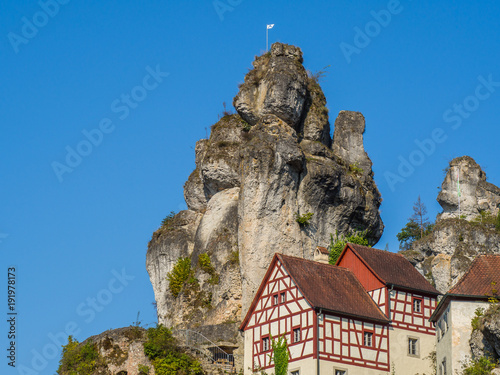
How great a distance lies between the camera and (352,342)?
5031 centimetres

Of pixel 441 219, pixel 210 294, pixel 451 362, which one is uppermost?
pixel 441 219

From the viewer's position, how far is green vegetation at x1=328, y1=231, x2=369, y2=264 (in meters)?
59.8

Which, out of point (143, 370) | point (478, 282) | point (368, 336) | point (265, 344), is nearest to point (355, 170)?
point (368, 336)

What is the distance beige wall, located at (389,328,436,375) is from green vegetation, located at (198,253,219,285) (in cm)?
1532

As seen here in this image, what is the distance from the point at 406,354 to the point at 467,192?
31.9m

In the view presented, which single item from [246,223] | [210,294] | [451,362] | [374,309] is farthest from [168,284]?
[451,362]

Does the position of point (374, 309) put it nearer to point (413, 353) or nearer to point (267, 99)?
point (413, 353)

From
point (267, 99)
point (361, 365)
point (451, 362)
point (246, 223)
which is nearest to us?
point (451, 362)

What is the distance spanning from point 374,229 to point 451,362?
23.6 metres

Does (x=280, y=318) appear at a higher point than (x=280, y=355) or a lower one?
higher

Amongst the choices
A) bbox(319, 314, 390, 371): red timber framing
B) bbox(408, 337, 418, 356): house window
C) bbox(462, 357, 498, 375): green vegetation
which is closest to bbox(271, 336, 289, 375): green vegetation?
bbox(319, 314, 390, 371): red timber framing

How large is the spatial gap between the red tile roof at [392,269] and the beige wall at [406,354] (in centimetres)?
251

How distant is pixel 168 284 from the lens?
6888cm

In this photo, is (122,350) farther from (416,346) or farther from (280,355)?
(416,346)
